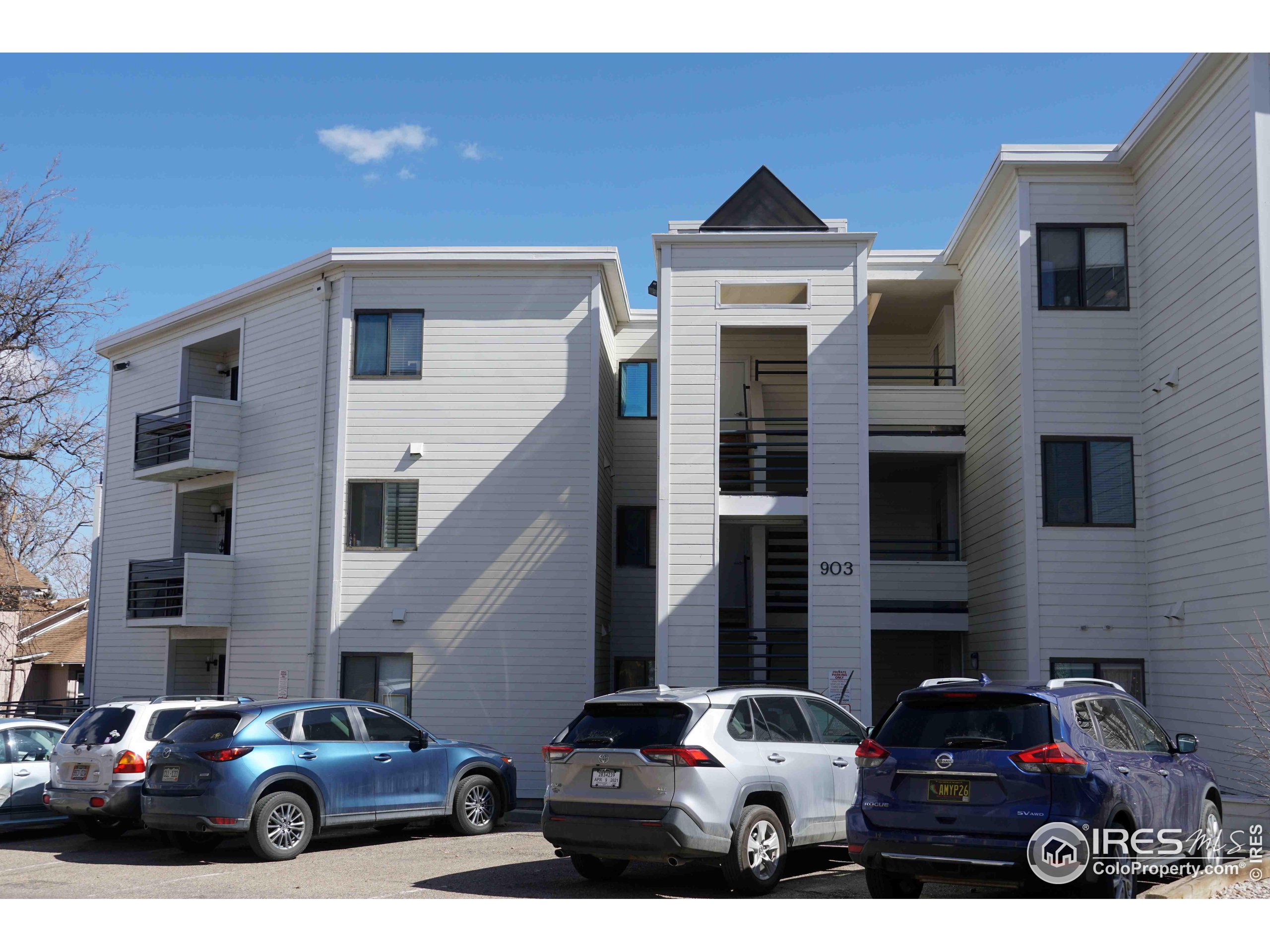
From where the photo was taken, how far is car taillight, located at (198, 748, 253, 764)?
38.6ft

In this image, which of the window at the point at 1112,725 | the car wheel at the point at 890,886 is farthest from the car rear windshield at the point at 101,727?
the window at the point at 1112,725

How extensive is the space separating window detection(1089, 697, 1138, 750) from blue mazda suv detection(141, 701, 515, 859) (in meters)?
7.60

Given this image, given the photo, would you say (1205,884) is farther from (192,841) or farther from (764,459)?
(764,459)

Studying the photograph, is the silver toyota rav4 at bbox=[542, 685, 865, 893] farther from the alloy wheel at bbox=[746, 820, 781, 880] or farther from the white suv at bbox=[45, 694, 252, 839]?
the white suv at bbox=[45, 694, 252, 839]

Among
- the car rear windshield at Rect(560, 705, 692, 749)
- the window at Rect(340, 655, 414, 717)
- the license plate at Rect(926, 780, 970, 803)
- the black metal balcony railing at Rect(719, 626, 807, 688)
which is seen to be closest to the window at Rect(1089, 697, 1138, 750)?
the license plate at Rect(926, 780, 970, 803)

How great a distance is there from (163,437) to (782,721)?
1746cm

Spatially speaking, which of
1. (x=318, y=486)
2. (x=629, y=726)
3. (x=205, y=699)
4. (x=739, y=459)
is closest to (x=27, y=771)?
(x=205, y=699)

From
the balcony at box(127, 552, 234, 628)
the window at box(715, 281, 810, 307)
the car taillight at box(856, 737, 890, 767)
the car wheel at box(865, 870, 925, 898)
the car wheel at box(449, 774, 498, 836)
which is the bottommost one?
the car wheel at box(449, 774, 498, 836)

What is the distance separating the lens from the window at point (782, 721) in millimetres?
10148

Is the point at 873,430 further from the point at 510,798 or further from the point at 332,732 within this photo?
the point at 332,732

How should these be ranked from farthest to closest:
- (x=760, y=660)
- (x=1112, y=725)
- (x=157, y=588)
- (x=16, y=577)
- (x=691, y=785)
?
(x=16, y=577) → (x=157, y=588) → (x=760, y=660) → (x=691, y=785) → (x=1112, y=725)

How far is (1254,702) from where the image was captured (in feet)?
44.8

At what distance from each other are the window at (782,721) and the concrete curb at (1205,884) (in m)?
A: 3.00

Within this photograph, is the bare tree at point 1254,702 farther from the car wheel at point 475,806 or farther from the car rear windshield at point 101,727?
the car rear windshield at point 101,727
